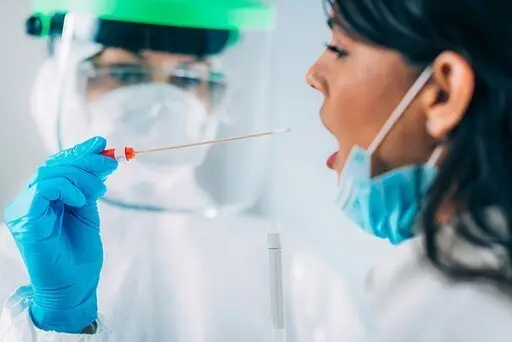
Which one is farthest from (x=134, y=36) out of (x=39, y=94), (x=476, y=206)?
(x=476, y=206)

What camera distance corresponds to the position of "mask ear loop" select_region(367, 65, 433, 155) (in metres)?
0.94

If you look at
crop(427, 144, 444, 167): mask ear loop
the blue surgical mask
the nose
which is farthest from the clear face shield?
crop(427, 144, 444, 167): mask ear loop

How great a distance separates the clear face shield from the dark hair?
398 millimetres

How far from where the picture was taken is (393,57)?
0.97 m

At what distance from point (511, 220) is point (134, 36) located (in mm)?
761

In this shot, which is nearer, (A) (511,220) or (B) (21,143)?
(A) (511,220)

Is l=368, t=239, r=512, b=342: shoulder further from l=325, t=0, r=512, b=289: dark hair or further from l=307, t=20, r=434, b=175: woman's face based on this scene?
l=307, t=20, r=434, b=175: woman's face

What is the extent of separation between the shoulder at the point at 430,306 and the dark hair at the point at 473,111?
0.08ft

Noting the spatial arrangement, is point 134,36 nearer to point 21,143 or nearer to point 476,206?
point 21,143

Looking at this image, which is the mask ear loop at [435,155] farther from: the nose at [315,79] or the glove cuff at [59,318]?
the glove cuff at [59,318]

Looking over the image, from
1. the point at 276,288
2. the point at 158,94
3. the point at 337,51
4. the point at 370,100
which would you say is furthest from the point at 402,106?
the point at 158,94

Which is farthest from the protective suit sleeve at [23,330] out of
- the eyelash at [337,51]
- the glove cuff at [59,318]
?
the eyelash at [337,51]

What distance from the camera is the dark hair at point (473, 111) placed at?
2.92 ft

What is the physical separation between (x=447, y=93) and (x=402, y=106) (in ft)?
0.22
